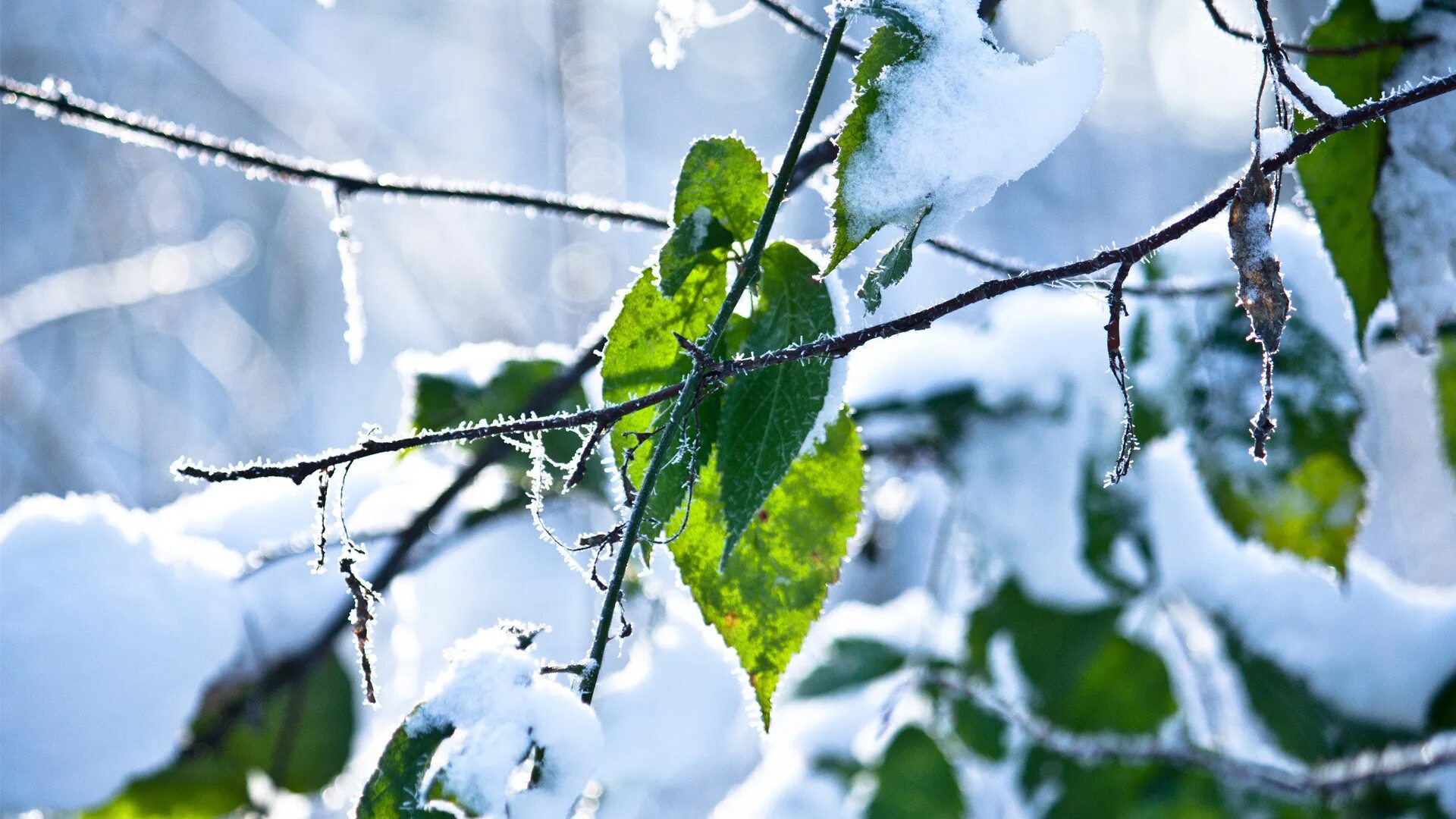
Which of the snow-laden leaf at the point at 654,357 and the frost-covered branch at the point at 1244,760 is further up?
the snow-laden leaf at the point at 654,357

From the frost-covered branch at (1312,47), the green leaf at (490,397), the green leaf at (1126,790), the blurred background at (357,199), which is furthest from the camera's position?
the blurred background at (357,199)

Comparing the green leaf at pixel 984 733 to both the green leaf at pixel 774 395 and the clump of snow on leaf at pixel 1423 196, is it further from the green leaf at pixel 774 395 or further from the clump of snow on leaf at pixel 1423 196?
the green leaf at pixel 774 395

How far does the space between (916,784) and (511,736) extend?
709 mm

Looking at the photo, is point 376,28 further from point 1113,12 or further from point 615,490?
point 615,490

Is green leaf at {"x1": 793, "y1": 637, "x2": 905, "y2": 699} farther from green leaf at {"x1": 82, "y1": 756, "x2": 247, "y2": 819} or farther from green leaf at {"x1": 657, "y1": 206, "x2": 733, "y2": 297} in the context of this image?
green leaf at {"x1": 657, "y1": 206, "x2": 733, "y2": 297}

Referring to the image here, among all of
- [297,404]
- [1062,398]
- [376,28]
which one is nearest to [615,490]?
[1062,398]

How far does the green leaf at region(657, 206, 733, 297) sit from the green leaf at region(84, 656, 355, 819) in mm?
558

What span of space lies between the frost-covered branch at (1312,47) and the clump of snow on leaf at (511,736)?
0.36 meters

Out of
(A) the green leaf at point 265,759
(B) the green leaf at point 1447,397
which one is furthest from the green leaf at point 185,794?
(B) the green leaf at point 1447,397

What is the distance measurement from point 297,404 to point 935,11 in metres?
3.80

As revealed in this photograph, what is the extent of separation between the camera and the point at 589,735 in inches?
10.5

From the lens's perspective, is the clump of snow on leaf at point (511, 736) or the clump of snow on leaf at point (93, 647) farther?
the clump of snow on leaf at point (93, 647)

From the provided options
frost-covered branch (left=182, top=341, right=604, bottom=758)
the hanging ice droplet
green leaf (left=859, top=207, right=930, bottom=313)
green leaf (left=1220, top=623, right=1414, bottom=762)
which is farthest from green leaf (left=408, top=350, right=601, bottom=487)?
green leaf (left=1220, top=623, right=1414, bottom=762)

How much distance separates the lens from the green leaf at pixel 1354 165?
1.27 feet
